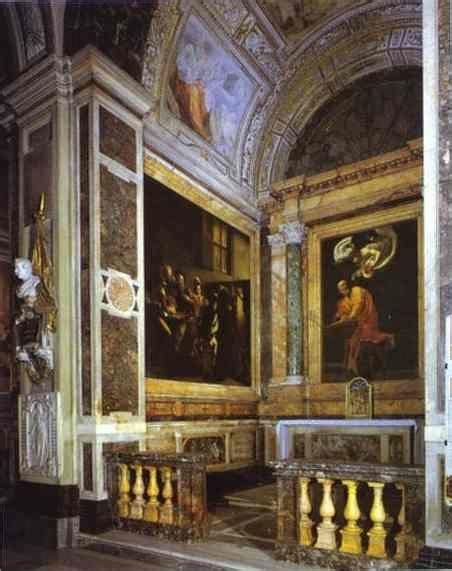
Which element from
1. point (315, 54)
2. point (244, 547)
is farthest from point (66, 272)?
point (315, 54)

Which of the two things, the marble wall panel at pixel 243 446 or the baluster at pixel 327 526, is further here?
the marble wall panel at pixel 243 446

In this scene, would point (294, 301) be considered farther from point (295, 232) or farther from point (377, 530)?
point (377, 530)

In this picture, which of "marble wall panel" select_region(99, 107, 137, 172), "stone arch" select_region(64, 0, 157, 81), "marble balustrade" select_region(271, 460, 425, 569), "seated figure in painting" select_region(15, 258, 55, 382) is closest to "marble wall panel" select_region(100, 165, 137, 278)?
"marble wall panel" select_region(99, 107, 137, 172)

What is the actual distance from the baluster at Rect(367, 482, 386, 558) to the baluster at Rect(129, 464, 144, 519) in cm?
260

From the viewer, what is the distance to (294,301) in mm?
10055

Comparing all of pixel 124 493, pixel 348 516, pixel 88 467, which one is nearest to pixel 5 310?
pixel 88 467

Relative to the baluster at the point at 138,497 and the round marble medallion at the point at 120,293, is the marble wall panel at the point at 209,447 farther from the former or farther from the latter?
the round marble medallion at the point at 120,293

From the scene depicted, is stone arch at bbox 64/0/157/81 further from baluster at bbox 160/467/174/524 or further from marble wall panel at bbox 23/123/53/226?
baluster at bbox 160/467/174/524

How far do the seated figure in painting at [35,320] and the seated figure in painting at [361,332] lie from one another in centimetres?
522

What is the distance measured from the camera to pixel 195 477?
5.70 metres

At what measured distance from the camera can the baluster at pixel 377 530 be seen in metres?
4.36

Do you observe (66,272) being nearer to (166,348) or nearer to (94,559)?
(166,348)

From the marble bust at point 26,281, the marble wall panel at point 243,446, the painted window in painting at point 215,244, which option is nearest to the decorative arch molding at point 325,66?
the painted window in painting at point 215,244

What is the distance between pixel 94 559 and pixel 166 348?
10.2 feet
